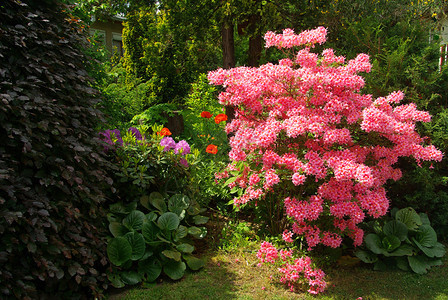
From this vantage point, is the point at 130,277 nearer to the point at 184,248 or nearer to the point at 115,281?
the point at 115,281

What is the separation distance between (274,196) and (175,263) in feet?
4.32

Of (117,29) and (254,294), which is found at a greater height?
(117,29)

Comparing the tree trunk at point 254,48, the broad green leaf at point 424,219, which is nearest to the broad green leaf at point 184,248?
the broad green leaf at point 424,219

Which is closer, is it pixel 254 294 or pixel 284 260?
pixel 254 294

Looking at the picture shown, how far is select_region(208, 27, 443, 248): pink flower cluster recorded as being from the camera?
3242 mm

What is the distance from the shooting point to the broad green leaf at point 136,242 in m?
3.26

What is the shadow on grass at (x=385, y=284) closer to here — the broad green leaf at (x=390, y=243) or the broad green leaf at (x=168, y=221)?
the broad green leaf at (x=390, y=243)

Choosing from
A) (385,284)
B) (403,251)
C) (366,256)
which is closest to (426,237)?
(403,251)

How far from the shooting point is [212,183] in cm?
461

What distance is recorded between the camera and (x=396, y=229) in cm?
385

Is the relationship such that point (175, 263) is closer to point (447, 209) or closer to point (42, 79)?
point (42, 79)

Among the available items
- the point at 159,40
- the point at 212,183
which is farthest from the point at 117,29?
the point at 212,183

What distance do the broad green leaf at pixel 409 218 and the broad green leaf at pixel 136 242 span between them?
261 cm

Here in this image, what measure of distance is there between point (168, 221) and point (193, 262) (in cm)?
44
